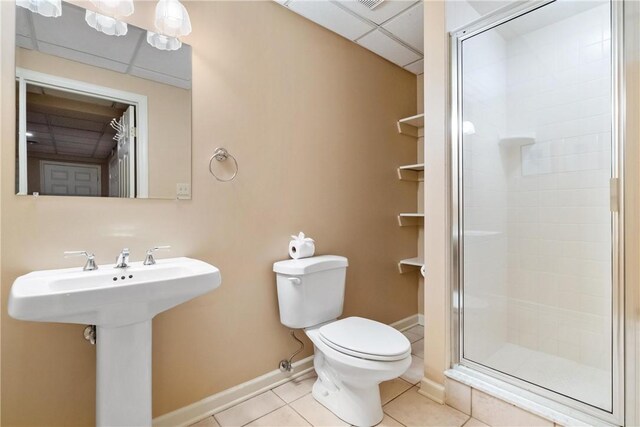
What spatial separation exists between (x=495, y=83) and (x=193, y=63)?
1819 mm

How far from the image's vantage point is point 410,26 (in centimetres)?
206

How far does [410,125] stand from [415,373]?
6.46 feet

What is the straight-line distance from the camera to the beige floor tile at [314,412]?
151 centimetres

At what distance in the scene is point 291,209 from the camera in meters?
1.93

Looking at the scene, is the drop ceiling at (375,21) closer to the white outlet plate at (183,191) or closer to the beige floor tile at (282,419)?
the white outlet plate at (183,191)

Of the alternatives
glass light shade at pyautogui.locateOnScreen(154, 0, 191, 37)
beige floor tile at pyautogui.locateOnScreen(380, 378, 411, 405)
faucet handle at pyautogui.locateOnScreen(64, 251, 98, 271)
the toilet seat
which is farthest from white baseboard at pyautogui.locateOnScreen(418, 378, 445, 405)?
glass light shade at pyautogui.locateOnScreen(154, 0, 191, 37)

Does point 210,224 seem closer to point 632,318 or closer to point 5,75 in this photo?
point 5,75

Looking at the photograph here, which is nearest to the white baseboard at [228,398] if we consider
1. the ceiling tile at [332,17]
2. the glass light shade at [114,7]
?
the glass light shade at [114,7]

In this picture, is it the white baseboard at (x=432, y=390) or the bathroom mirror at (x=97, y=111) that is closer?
the bathroom mirror at (x=97, y=111)

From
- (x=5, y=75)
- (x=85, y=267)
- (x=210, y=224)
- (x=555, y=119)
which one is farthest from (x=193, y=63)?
(x=555, y=119)

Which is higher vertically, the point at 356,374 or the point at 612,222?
the point at 612,222

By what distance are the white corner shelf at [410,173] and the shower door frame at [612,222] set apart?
84cm

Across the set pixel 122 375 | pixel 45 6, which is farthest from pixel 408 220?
pixel 45 6

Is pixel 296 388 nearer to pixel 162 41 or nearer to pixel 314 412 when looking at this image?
pixel 314 412
